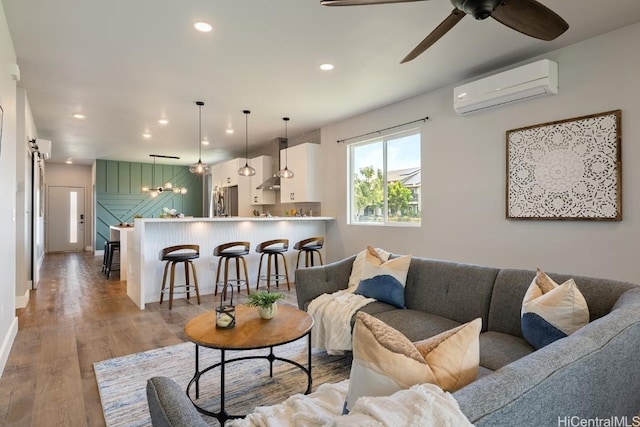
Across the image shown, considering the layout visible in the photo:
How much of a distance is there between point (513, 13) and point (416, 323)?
1921 mm

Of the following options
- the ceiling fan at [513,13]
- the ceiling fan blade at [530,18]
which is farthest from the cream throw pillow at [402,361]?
the ceiling fan blade at [530,18]

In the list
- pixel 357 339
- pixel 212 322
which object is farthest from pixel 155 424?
pixel 212 322

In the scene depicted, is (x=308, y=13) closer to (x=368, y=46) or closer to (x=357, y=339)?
(x=368, y=46)

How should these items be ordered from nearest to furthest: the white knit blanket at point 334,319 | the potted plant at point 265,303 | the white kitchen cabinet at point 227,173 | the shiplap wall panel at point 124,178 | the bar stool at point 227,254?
the potted plant at point 265,303, the white knit blanket at point 334,319, the bar stool at point 227,254, the white kitchen cabinet at point 227,173, the shiplap wall panel at point 124,178

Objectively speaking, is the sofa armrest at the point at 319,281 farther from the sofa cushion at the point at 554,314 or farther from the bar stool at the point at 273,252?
the bar stool at the point at 273,252

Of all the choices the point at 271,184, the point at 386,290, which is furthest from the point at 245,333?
the point at 271,184

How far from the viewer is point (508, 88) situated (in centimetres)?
346

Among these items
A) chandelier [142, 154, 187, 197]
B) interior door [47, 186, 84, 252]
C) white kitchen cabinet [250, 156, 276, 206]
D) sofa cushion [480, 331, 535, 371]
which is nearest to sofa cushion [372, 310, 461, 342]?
sofa cushion [480, 331, 535, 371]

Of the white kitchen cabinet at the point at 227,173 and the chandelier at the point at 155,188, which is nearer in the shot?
the white kitchen cabinet at the point at 227,173

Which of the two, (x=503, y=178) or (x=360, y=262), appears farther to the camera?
(x=503, y=178)

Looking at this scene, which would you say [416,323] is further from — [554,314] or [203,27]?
Result: [203,27]

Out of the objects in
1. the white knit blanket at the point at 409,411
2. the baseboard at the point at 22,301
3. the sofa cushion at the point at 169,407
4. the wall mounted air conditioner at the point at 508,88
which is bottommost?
the baseboard at the point at 22,301

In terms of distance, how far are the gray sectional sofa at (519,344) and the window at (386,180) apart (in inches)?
82.9

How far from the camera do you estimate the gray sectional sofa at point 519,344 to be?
87cm
